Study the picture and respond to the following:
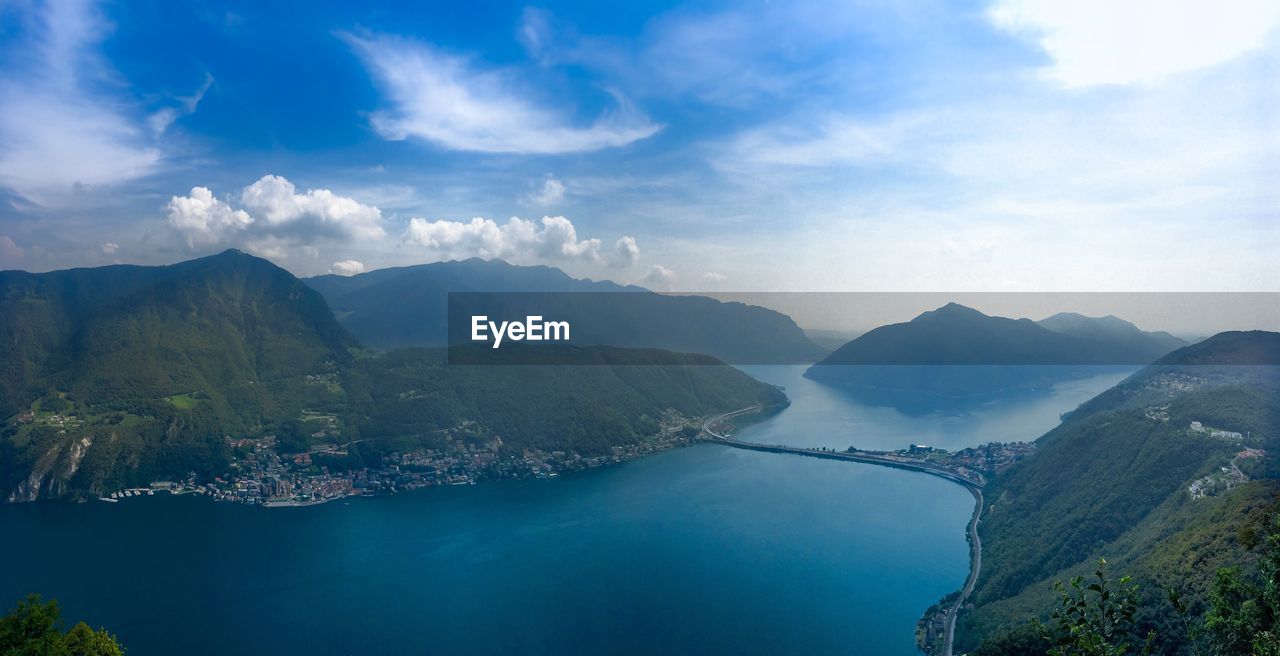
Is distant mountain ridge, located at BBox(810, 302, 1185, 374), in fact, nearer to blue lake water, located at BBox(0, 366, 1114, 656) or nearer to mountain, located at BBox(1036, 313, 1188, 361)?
mountain, located at BBox(1036, 313, 1188, 361)

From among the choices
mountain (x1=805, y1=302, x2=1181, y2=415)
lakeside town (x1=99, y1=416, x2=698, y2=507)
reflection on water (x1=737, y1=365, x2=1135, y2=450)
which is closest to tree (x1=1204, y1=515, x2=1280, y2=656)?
lakeside town (x1=99, y1=416, x2=698, y2=507)

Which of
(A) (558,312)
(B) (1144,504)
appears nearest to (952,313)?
(A) (558,312)

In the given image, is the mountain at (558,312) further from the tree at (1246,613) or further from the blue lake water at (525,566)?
the tree at (1246,613)

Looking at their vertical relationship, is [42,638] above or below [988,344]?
below

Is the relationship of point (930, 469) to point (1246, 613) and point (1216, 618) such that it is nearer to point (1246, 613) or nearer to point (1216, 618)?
point (1246, 613)

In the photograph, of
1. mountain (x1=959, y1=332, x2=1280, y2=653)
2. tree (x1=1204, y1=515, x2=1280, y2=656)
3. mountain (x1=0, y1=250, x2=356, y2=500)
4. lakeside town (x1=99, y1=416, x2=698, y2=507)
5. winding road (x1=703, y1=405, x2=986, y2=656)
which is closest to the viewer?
tree (x1=1204, y1=515, x2=1280, y2=656)

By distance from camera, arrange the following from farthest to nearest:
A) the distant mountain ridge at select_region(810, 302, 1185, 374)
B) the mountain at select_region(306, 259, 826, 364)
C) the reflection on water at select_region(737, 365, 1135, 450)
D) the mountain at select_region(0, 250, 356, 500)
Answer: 1. the mountain at select_region(306, 259, 826, 364)
2. the distant mountain ridge at select_region(810, 302, 1185, 374)
3. the reflection on water at select_region(737, 365, 1135, 450)
4. the mountain at select_region(0, 250, 356, 500)
